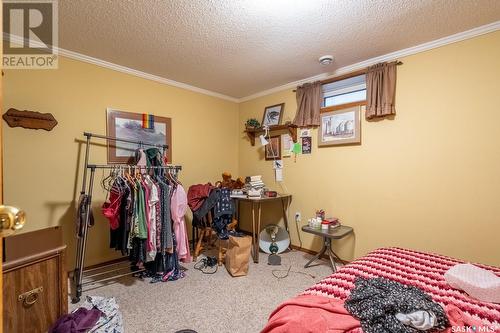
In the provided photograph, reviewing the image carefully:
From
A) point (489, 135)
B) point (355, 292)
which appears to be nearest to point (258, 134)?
point (489, 135)

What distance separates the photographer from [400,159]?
2.57 metres

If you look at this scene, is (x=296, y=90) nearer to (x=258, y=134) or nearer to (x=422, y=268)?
(x=258, y=134)

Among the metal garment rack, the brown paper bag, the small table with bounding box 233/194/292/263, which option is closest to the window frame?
the small table with bounding box 233/194/292/263

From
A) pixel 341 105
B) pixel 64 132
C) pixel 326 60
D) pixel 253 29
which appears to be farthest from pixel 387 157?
pixel 64 132

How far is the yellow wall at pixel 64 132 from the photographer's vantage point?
228 cm

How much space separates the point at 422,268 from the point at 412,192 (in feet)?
3.75

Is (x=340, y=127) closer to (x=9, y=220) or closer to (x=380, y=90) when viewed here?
(x=380, y=90)

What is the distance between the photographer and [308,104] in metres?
3.25

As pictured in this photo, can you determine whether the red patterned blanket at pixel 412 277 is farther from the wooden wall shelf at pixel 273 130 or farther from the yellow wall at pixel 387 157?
the wooden wall shelf at pixel 273 130

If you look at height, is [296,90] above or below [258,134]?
above

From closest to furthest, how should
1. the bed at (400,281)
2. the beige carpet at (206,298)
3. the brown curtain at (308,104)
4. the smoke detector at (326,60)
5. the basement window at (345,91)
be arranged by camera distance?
the bed at (400,281) → the beige carpet at (206,298) → the smoke detector at (326,60) → the basement window at (345,91) → the brown curtain at (308,104)

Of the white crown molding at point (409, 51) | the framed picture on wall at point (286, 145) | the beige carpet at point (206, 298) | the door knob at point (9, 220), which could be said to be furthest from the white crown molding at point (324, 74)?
the door knob at point (9, 220)

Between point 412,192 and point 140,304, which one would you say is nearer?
point 140,304

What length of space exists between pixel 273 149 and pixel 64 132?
257cm
